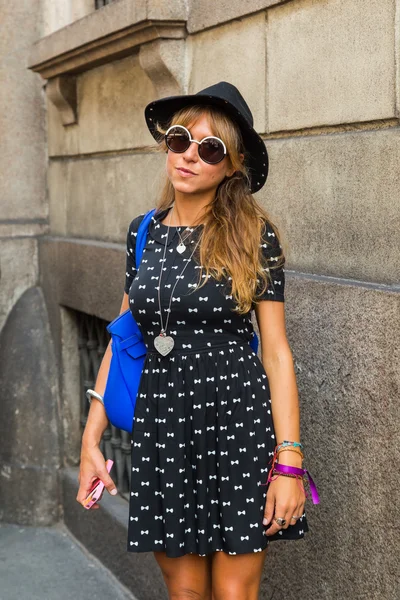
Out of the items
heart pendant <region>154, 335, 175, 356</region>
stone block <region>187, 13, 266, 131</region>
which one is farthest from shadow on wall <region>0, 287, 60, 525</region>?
heart pendant <region>154, 335, 175, 356</region>

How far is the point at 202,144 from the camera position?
2938mm

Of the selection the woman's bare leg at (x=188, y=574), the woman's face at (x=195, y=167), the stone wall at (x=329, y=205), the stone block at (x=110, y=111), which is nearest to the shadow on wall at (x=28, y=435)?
the stone block at (x=110, y=111)

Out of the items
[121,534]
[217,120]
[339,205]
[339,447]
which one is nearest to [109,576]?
[121,534]

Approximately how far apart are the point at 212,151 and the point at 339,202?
725mm

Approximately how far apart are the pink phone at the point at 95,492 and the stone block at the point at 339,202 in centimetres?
102

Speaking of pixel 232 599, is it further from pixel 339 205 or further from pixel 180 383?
pixel 339 205

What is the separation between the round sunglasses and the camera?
2938mm

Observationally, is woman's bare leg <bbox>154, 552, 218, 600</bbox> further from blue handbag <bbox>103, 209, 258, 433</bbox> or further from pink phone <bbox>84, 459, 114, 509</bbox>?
blue handbag <bbox>103, 209, 258, 433</bbox>

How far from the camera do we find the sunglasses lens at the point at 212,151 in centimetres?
294

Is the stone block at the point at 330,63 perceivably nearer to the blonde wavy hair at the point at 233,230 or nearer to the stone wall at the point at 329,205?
the stone wall at the point at 329,205

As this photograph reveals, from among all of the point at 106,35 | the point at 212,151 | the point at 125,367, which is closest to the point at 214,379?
the point at 125,367

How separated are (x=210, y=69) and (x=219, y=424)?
6.51 feet

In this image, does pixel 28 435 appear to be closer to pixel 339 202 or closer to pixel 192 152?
pixel 339 202

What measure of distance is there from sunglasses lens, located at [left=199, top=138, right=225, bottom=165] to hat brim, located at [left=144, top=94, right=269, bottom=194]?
99 millimetres
